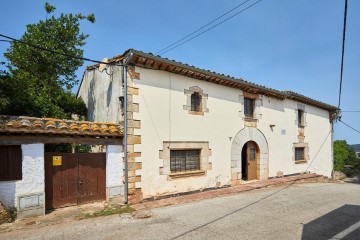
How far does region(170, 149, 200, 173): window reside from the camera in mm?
9664

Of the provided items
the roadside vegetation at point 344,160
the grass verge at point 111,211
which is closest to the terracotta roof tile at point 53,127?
the grass verge at point 111,211

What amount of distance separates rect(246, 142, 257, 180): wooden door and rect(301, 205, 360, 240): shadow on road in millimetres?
5356

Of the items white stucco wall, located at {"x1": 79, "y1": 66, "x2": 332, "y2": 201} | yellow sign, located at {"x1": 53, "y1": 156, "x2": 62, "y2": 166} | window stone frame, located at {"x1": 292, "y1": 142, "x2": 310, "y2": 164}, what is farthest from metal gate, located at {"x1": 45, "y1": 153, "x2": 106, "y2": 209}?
window stone frame, located at {"x1": 292, "y1": 142, "x2": 310, "y2": 164}

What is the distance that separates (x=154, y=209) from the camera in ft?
25.8

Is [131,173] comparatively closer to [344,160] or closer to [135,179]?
[135,179]

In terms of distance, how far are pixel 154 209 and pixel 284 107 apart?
10066mm

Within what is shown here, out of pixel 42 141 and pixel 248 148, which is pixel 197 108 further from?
pixel 42 141

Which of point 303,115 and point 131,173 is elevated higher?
point 303,115

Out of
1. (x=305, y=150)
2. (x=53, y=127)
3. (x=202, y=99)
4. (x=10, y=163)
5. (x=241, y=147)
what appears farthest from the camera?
(x=305, y=150)

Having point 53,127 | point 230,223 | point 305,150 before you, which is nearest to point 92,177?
point 53,127

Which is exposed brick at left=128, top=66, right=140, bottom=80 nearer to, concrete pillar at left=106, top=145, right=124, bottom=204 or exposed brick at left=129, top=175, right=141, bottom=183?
concrete pillar at left=106, top=145, right=124, bottom=204

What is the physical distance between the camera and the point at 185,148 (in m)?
9.85

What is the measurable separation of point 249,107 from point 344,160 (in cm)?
2594

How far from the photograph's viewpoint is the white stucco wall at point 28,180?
6679 mm
